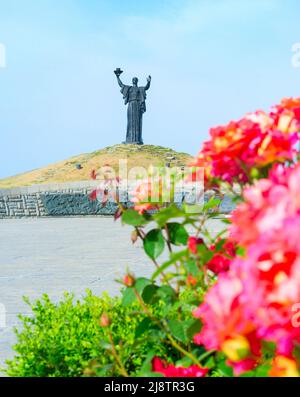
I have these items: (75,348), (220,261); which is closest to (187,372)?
(220,261)

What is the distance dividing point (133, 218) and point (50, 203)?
14231mm

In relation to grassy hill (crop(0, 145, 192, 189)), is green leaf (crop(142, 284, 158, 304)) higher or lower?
lower

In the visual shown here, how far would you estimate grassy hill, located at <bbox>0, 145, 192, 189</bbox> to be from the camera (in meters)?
29.0

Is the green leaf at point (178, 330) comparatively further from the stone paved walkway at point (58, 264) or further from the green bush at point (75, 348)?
the stone paved walkway at point (58, 264)

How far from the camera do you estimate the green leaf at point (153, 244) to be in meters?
1.87

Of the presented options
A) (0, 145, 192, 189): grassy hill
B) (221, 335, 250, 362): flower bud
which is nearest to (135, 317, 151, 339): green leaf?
(221, 335, 250, 362): flower bud

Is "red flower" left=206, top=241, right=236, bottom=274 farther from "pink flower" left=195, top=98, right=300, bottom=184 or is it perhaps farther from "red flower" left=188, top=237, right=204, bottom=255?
"pink flower" left=195, top=98, right=300, bottom=184

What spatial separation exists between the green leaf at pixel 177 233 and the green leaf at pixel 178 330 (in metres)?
0.28

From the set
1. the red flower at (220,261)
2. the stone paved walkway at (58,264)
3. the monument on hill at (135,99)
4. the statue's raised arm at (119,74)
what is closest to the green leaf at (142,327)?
the red flower at (220,261)

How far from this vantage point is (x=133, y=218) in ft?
6.20

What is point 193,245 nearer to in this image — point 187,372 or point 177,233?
point 177,233

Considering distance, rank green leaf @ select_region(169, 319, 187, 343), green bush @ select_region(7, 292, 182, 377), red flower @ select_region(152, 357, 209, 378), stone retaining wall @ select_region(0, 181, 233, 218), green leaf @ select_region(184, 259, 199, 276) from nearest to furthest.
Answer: red flower @ select_region(152, 357, 209, 378)
green leaf @ select_region(184, 259, 199, 276)
green leaf @ select_region(169, 319, 187, 343)
green bush @ select_region(7, 292, 182, 377)
stone retaining wall @ select_region(0, 181, 233, 218)

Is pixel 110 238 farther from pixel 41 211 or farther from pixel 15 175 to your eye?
pixel 15 175

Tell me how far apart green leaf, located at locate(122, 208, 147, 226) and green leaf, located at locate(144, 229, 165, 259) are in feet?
0.19
